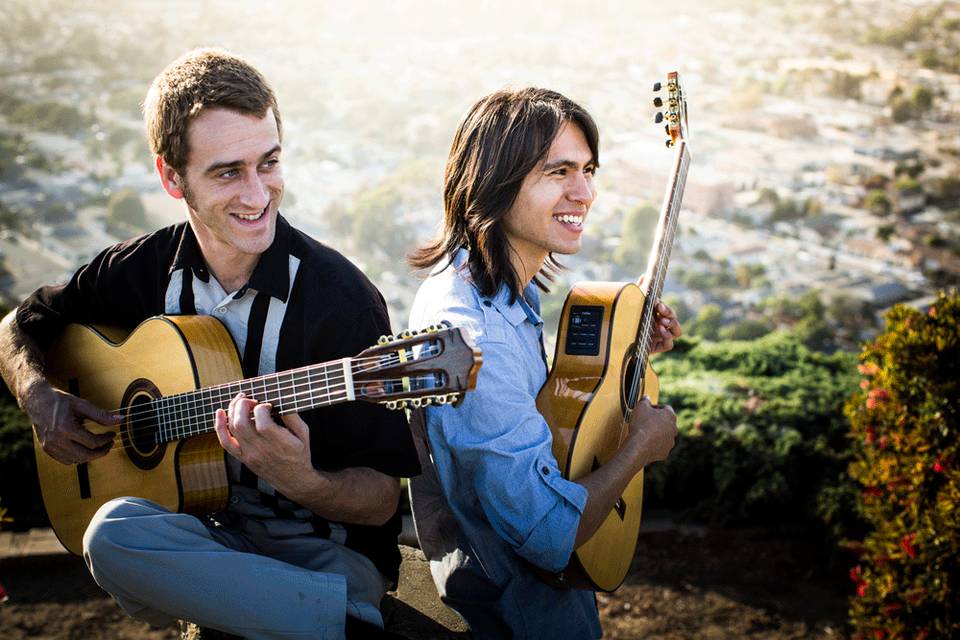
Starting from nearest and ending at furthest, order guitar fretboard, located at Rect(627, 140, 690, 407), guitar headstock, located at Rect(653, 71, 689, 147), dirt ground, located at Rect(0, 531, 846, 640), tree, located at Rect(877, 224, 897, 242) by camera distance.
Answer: guitar fretboard, located at Rect(627, 140, 690, 407), guitar headstock, located at Rect(653, 71, 689, 147), dirt ground, located at Rect(0, 531, 846, 640), tree, located at Rect(877, 224, 897, 242)

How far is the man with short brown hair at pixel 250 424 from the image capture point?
2.00m

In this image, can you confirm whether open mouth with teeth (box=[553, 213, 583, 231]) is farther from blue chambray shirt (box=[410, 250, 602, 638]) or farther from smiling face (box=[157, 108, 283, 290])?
smiling face (box=[157, 108, 283, 290])

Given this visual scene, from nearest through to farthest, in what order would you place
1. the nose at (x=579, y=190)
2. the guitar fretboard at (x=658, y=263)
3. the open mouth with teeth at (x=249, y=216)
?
1. the open mouth with teeth at (x=249, y=216)
2. the nose at (x=579, y=190)
3. the guitar fretboard at (x=658, y=263)

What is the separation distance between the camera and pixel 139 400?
7.93 feet

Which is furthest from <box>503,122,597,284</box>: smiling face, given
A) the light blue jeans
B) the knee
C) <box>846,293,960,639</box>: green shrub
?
<box>846,293,960,639</box>: green shrub

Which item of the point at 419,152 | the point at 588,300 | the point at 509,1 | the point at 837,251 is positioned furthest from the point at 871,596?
the point at 509,1

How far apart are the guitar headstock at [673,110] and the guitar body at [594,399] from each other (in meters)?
0.83

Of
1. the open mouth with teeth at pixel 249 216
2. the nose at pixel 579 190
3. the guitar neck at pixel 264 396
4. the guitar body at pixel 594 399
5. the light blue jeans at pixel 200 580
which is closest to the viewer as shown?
the guitar neck at pixel 264 396

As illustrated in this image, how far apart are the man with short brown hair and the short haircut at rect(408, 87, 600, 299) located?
359 millimetres

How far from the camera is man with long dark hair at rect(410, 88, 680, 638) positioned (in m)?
2.10

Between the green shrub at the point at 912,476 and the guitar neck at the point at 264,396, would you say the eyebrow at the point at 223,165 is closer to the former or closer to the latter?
the guitar neck at the point at 264,396

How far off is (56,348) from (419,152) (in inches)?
213

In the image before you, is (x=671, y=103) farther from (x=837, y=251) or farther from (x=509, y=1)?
(x=509, y=1)

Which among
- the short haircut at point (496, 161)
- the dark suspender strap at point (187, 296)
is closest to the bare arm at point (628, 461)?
the short haircut at point (496, 161)
